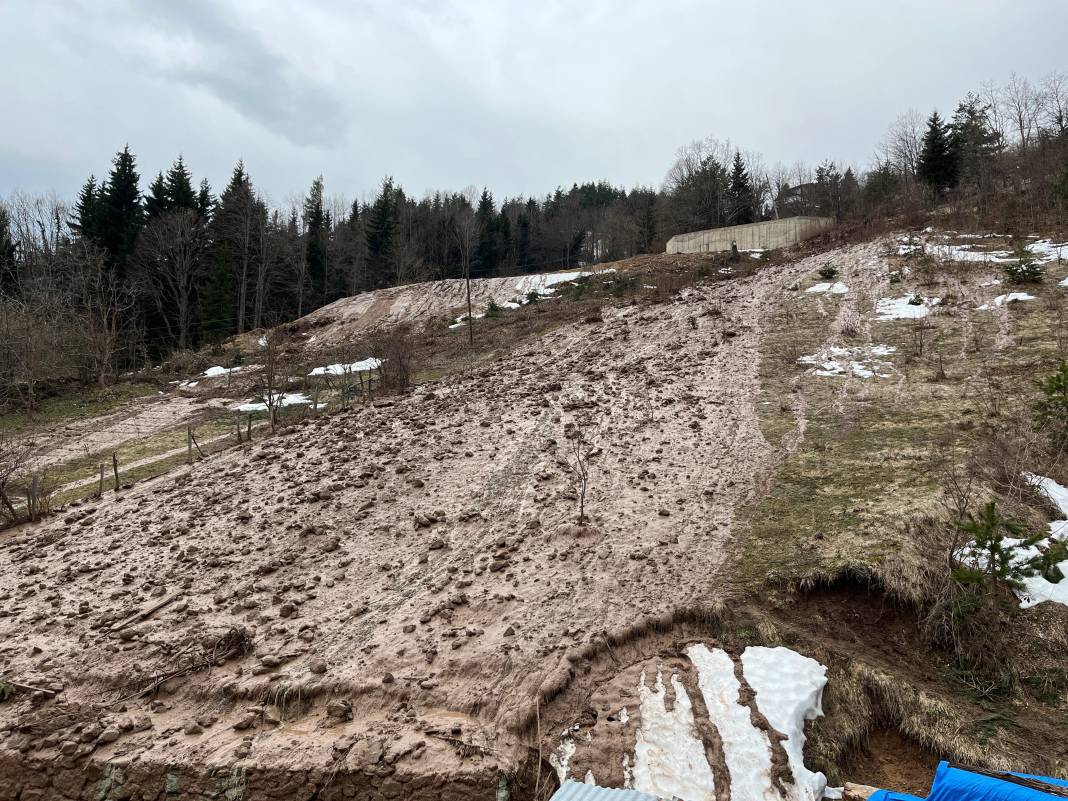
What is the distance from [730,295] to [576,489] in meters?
14.0

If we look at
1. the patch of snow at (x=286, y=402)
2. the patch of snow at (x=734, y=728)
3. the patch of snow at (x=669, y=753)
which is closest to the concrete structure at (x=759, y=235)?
the patch of snow at (x=286, y=402)

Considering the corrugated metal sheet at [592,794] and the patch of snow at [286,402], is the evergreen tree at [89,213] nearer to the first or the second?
the patch of snow at [286,402]

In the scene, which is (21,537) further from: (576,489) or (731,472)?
(731,472)

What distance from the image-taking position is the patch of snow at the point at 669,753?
356 cm

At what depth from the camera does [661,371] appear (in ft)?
42.5

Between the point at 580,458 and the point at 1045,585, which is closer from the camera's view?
the point at 1045,585

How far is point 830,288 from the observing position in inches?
714

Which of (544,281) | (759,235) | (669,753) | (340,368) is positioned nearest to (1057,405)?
(669,753)

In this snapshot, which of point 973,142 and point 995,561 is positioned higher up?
point 973,142

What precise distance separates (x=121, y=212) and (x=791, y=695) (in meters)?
48.9

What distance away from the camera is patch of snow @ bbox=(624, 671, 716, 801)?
11.7 ft

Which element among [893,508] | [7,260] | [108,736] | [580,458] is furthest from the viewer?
[7,260]

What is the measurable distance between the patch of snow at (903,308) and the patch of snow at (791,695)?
13072 mm

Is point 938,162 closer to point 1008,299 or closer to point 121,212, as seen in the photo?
point 1008,299
